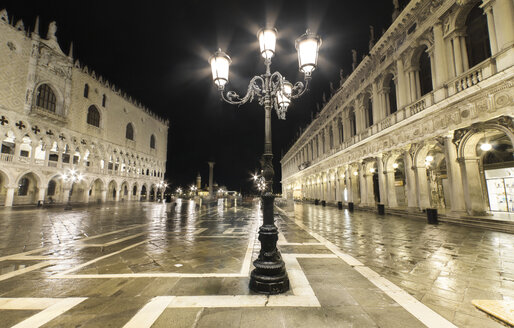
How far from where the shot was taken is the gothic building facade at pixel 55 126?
73.2ft

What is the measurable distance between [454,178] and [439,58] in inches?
233

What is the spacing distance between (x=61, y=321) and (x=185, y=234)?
5331 mm

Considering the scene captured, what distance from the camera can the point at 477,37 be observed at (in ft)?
34.6

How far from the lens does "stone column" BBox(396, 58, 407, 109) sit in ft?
43.6

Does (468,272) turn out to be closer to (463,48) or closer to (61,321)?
(61,321)

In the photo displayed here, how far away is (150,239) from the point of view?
22.8ft

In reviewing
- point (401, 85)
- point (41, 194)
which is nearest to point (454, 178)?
point (401, 85)

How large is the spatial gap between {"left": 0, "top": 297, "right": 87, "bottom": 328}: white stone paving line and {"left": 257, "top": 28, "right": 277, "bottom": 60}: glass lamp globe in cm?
528

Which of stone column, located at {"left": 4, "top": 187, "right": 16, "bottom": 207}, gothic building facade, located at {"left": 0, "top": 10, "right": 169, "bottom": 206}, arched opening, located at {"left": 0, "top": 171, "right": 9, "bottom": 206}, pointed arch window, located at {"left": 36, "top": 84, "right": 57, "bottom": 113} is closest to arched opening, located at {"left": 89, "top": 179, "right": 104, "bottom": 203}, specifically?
gothic building facade, located at {"left": 0, "top": 10, "right": 169, "bottom": 206}

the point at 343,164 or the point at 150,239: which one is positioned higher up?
the point at 343,164

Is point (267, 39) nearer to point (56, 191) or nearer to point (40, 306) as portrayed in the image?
point (40, 306)

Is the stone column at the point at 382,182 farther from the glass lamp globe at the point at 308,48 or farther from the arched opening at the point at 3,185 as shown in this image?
the arched opening at the point at 3,185

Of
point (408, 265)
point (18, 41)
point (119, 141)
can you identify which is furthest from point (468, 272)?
point (119, 141)

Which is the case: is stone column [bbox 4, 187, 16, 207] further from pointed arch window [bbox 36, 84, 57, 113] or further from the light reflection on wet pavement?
the light reflection on wet pavement
